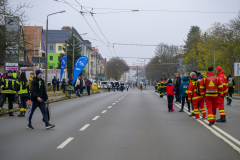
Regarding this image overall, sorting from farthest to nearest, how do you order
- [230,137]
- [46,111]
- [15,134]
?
[46,111] < [15,134] < [230,137]

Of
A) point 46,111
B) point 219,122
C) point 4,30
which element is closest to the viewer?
point 46,111

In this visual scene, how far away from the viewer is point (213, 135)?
25.1 ft

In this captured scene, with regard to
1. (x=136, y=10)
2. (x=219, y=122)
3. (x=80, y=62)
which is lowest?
(x=219, y=122)

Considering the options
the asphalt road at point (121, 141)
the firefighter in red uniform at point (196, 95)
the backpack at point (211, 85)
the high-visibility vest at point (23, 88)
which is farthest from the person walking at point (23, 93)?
the backpack at point (211, 85)

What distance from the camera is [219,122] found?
10.2 m

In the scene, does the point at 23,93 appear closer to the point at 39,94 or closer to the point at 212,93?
the point at 39,94

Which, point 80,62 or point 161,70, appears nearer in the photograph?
point 80,62

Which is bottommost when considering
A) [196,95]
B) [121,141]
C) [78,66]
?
[121,141]

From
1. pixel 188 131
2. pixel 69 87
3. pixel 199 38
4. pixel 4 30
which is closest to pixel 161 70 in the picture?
pixel 199 38

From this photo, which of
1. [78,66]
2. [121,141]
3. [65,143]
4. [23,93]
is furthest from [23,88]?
[78,66]

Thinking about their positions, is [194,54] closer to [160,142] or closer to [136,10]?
[136,10]

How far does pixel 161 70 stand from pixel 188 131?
71682 mm

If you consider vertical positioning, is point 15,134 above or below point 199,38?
below

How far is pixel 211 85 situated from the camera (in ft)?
30.6
